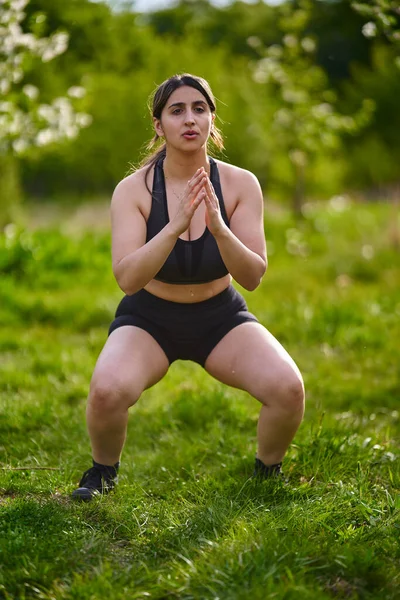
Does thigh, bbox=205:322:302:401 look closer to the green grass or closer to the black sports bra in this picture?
the black sports bra

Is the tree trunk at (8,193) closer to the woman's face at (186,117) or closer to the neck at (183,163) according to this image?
the neck at (183,163)

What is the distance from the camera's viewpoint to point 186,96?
10.3ft

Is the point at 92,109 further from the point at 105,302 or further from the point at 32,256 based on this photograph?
the point at 105,302

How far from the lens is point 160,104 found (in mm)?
3203

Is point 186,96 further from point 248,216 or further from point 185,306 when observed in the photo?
point 185,306

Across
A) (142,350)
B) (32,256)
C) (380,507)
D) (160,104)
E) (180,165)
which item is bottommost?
(32,256)

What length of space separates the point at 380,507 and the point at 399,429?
1.51 metres

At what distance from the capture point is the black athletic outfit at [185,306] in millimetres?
3189

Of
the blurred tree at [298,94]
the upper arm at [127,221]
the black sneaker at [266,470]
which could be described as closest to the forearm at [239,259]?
the upper arm at [127,221]

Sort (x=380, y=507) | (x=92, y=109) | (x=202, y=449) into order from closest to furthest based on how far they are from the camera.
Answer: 1. (x=380, y=507)
2. (x=202, y=449)
3. (x=92, y=109)

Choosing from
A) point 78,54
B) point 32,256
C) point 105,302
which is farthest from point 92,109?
point 105,302

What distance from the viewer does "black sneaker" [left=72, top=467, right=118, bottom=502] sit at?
10.1 ft

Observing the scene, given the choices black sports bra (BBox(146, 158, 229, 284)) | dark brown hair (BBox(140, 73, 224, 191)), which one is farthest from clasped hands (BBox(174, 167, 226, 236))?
dark brown hair (BBox(140, 73, 224, 191))

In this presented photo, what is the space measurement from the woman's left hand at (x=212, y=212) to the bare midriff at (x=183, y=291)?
16.1 inches
